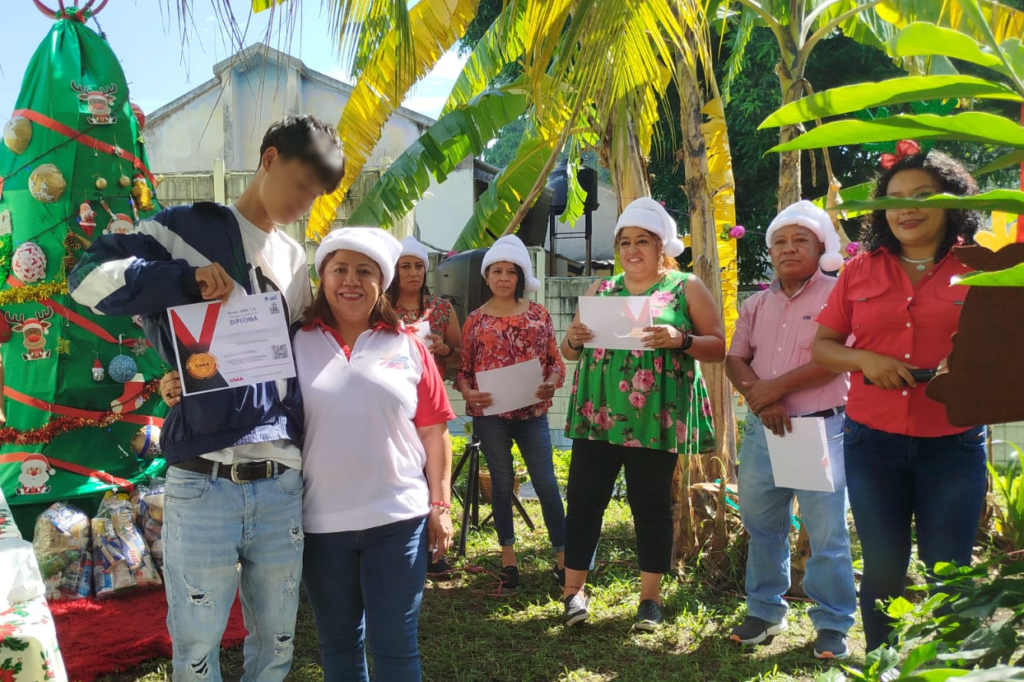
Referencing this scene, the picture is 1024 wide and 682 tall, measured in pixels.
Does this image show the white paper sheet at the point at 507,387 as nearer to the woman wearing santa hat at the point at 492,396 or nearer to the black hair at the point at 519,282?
the woman wearing santa hat at the point at 492,396

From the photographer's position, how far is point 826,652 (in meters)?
3.29

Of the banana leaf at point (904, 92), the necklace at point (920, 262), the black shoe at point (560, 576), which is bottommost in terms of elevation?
the black shoe at point (560, 576)

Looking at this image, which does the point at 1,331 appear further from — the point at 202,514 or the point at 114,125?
the point at 202,514

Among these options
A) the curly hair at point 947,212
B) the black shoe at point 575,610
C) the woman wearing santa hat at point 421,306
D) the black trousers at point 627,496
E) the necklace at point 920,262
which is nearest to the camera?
the curly hair at point 947,212

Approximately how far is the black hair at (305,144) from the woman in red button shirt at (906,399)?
1.75 meters

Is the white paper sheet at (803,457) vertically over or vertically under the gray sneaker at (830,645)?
over

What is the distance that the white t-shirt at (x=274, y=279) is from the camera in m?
2.11

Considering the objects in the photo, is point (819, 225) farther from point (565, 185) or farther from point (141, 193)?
point (565, 185)

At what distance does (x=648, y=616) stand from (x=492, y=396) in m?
1.42

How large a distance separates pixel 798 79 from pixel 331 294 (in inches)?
123

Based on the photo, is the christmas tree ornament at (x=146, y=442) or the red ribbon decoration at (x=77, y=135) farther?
the christmas tree ornament at (x=146, y=442)

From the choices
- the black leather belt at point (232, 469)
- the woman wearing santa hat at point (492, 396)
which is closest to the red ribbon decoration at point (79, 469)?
the woman wearing santa hat at point (492, 396)

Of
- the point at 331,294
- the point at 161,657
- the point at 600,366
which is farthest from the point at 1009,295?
the point at 161,657

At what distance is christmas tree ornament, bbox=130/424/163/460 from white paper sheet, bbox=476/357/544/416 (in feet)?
5.76
